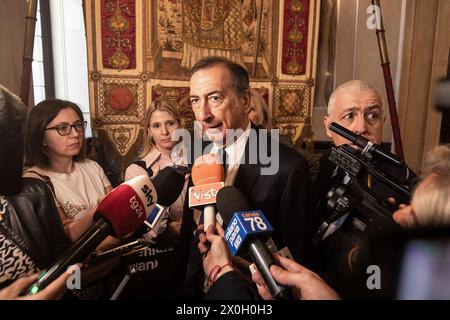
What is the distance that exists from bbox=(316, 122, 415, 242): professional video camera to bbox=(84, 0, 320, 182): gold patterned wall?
2.23 feet

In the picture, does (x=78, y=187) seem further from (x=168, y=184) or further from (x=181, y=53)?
(x=181, y=53)

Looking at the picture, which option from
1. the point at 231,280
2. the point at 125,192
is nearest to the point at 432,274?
the point at 231,280

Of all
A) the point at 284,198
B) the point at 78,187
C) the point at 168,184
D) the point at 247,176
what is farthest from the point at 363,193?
the point at 78,187

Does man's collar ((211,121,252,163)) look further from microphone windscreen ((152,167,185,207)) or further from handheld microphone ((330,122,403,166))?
handheld microphone ((330,122,403,166))

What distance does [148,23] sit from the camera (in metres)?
1.37

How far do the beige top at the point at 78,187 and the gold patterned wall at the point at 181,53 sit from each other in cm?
17

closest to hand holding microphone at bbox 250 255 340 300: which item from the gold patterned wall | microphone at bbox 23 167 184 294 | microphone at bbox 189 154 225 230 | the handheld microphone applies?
microphone at bbox 189 154 225 230

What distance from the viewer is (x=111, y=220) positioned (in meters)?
0.81

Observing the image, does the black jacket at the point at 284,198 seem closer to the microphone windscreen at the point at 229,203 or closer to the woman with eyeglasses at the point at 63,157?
the microphone windscreen at the point at 229,203

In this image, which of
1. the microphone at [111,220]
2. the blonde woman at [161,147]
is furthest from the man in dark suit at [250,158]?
the microphone at [111,220]

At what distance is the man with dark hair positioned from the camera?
3.63ft

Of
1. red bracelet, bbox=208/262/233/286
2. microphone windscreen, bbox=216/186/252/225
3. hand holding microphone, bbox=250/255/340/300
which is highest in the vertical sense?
microphone windscreen, bbox=216/186/252/225

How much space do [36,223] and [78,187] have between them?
0.24 m

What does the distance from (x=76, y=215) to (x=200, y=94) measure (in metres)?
0.61
